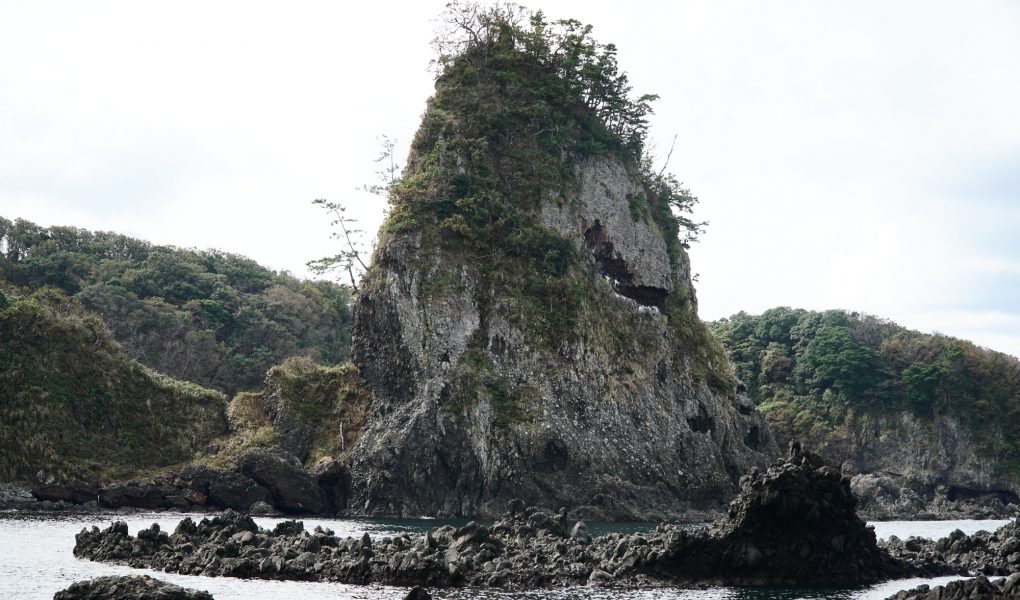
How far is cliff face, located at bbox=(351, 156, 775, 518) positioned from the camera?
2315 inches

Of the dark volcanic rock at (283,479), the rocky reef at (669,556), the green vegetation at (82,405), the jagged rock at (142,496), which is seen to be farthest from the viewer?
the dark volcanic rock at (283,479)

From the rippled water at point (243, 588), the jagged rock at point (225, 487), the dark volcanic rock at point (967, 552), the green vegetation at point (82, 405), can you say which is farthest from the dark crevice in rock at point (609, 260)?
the rippled water at point (243, 588)

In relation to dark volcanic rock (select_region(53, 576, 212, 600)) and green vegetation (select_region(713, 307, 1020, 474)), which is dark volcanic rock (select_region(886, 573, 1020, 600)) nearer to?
dark volcanic rock (select_region(53, 576, 212, 600))

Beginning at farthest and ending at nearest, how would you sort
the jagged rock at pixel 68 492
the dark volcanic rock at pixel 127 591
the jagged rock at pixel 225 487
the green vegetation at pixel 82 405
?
the green vegetation at pixel 82 405 → the jagged rock at pixel 225 487 → the jagged rock at pixel 68 492 → the dark volcanic rock at pixel 127 591

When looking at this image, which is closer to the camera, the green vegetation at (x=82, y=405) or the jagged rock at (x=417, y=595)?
the jagged rock at (x=417, y=595)

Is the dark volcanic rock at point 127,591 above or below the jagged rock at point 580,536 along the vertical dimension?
below

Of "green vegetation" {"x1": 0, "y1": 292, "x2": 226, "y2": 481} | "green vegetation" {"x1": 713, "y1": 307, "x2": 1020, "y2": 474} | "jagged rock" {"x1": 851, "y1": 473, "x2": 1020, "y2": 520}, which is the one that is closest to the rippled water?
"green vegetation" {"x1": 0, "y1": 292, "x2": 226, "y2": 481}

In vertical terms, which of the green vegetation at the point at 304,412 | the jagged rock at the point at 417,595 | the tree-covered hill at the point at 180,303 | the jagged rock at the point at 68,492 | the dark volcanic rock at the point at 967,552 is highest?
the tree-covered hill at the point at 180,303

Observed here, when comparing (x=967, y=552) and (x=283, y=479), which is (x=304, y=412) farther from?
(x=967, y=552)

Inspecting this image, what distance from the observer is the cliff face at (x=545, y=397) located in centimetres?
5881

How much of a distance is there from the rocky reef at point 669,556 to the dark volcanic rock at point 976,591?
6703 mm

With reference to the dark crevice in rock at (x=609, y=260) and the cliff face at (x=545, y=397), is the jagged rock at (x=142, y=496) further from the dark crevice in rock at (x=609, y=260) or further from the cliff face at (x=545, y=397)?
the dark crevice in rock at (x=609, y=260)

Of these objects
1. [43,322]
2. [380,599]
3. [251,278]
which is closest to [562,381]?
[43,322]

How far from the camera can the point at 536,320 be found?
66.6 metres
